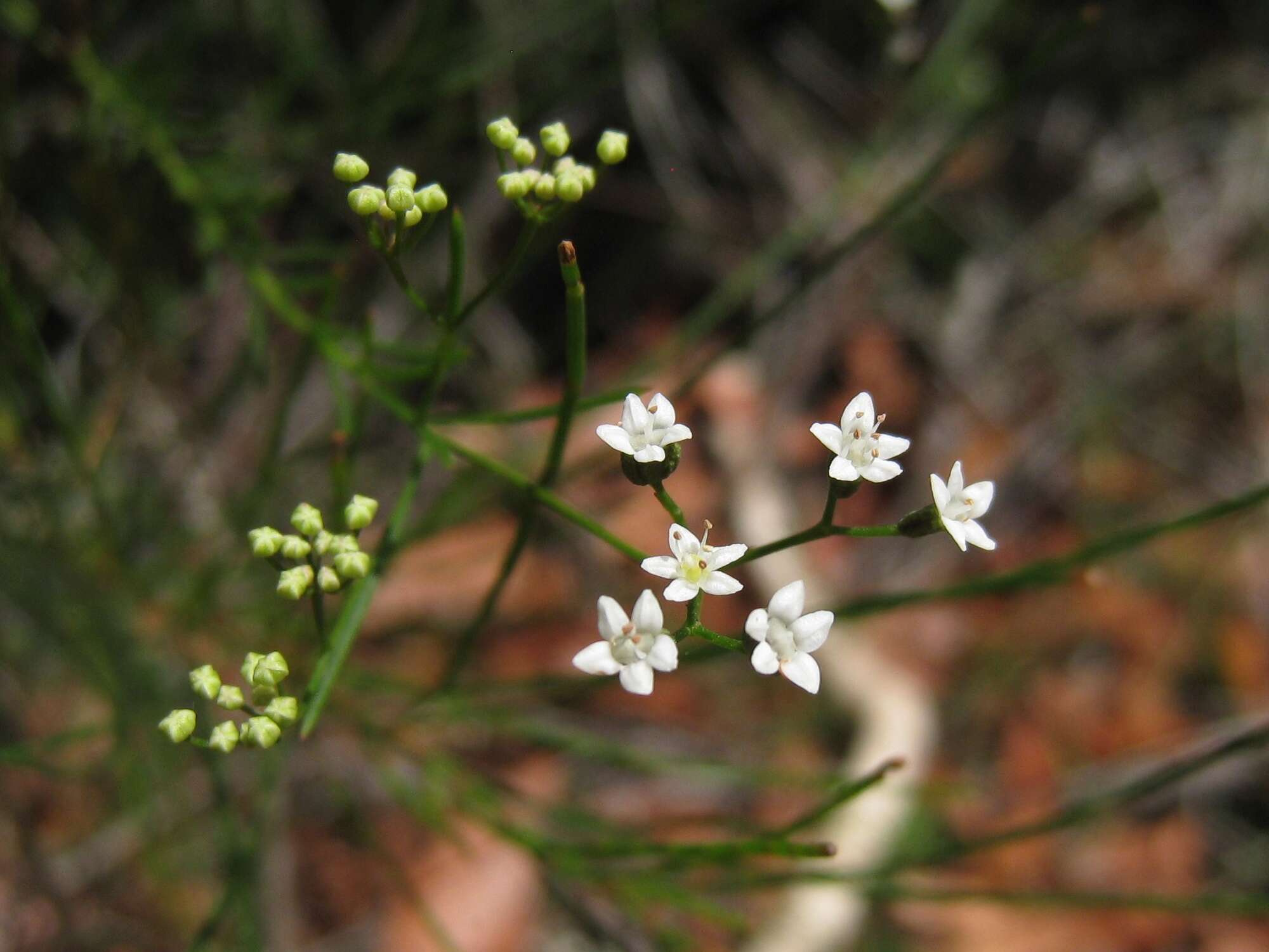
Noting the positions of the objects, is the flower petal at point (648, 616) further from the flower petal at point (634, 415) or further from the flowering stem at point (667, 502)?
the flower petal at point (634, 415)

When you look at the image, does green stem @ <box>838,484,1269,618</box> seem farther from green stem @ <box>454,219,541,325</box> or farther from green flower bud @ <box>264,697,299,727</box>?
green flower bud @ <box>264,697,299,727</box>

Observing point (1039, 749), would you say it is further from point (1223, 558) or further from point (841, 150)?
point (841, 150)

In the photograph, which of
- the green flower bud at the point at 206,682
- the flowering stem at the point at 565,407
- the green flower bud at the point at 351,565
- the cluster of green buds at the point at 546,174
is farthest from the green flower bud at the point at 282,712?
the cluster of green buds at the point at 546,174

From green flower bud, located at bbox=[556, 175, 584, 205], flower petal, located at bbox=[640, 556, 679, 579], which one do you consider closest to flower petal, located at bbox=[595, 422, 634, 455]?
flower petal, located at bbox=[640, 556, 679, 579]

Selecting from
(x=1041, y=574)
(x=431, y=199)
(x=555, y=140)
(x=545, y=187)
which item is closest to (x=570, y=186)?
(x=545, y=187)

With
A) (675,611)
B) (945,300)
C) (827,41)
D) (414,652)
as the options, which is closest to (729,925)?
(675,611)
